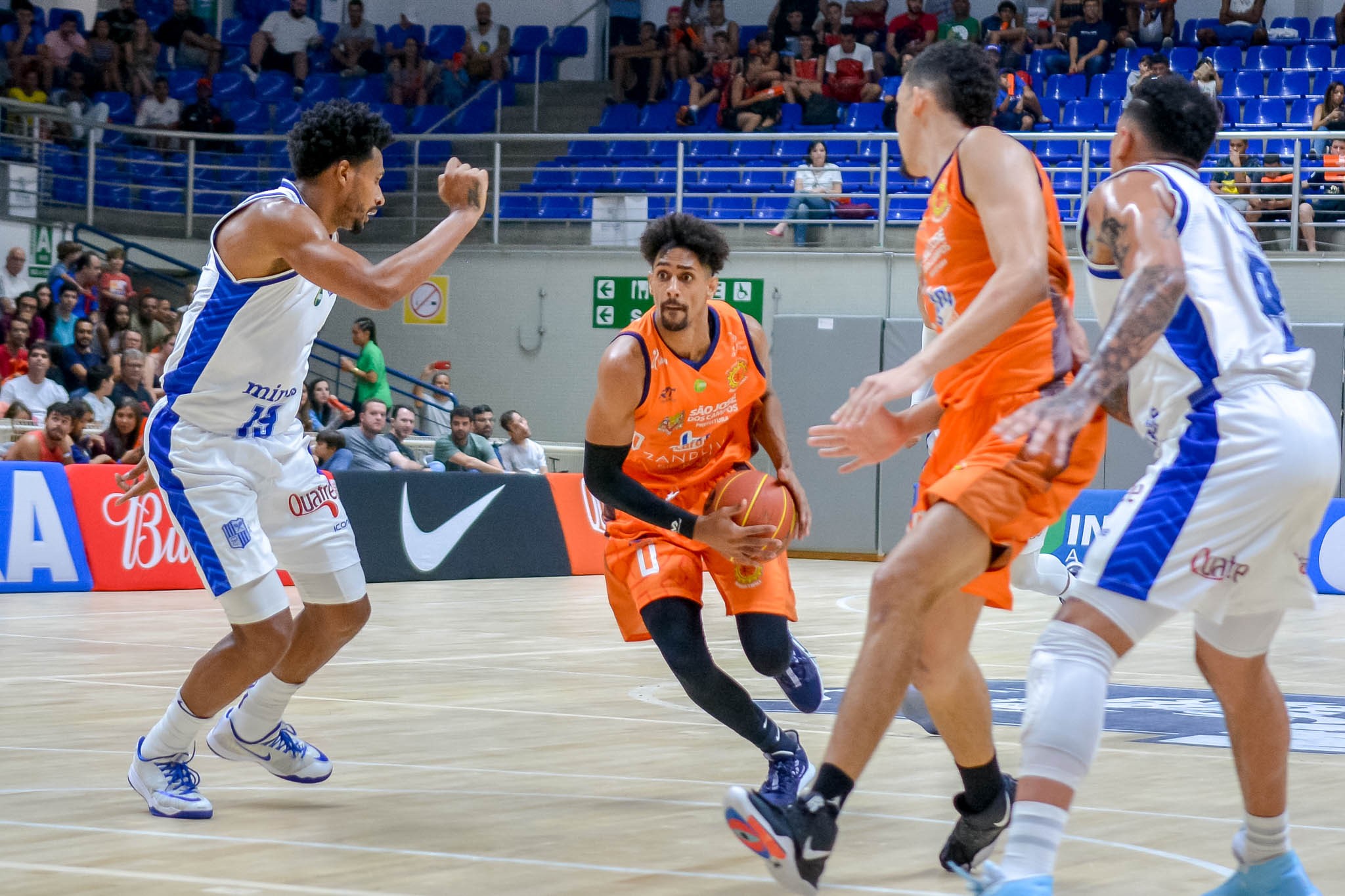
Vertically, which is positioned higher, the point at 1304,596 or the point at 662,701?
the point at 1304,596

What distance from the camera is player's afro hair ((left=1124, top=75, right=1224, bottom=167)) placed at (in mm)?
3385

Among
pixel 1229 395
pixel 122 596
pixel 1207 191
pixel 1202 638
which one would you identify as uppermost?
pixel 1207 191

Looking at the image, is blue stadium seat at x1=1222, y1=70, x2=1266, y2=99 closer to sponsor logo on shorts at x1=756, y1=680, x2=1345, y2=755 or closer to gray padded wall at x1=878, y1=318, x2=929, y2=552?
gray padded wall at x1=878, y1=318, x2=929, y2=552

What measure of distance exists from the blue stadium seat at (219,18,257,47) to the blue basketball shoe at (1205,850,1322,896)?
20718mm

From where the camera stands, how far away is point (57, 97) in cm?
1930

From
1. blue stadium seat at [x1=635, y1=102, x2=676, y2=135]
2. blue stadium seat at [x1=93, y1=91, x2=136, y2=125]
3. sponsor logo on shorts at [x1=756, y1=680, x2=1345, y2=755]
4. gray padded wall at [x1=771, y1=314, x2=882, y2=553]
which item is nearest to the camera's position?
sponsor logo on shorts at [x1=756, y1=680, x2=1345, y2=755]

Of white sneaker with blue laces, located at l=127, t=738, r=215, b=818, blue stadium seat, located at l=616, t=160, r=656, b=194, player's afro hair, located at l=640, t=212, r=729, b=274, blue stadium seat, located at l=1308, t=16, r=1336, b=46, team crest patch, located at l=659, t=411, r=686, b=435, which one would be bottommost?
white sneaker with blue laces, located at l=127, t=738, r=215, b=818

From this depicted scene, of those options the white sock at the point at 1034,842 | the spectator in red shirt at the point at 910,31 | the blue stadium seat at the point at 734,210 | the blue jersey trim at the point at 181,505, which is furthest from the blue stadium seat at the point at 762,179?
the white sock at the point at 1034,842

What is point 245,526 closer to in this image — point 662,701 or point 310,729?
point 310,729

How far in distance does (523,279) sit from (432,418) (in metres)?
2.23

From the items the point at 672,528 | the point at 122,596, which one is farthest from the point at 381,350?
the point at 672,528

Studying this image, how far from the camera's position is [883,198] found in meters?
17.5

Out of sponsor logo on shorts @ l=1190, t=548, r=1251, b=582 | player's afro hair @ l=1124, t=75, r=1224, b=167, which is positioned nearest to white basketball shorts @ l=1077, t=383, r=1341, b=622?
sponsor logo on shorts @ l=1190, t=548, r=1251, b=582

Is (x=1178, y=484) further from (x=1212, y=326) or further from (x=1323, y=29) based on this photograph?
(x=1323, y=29)
